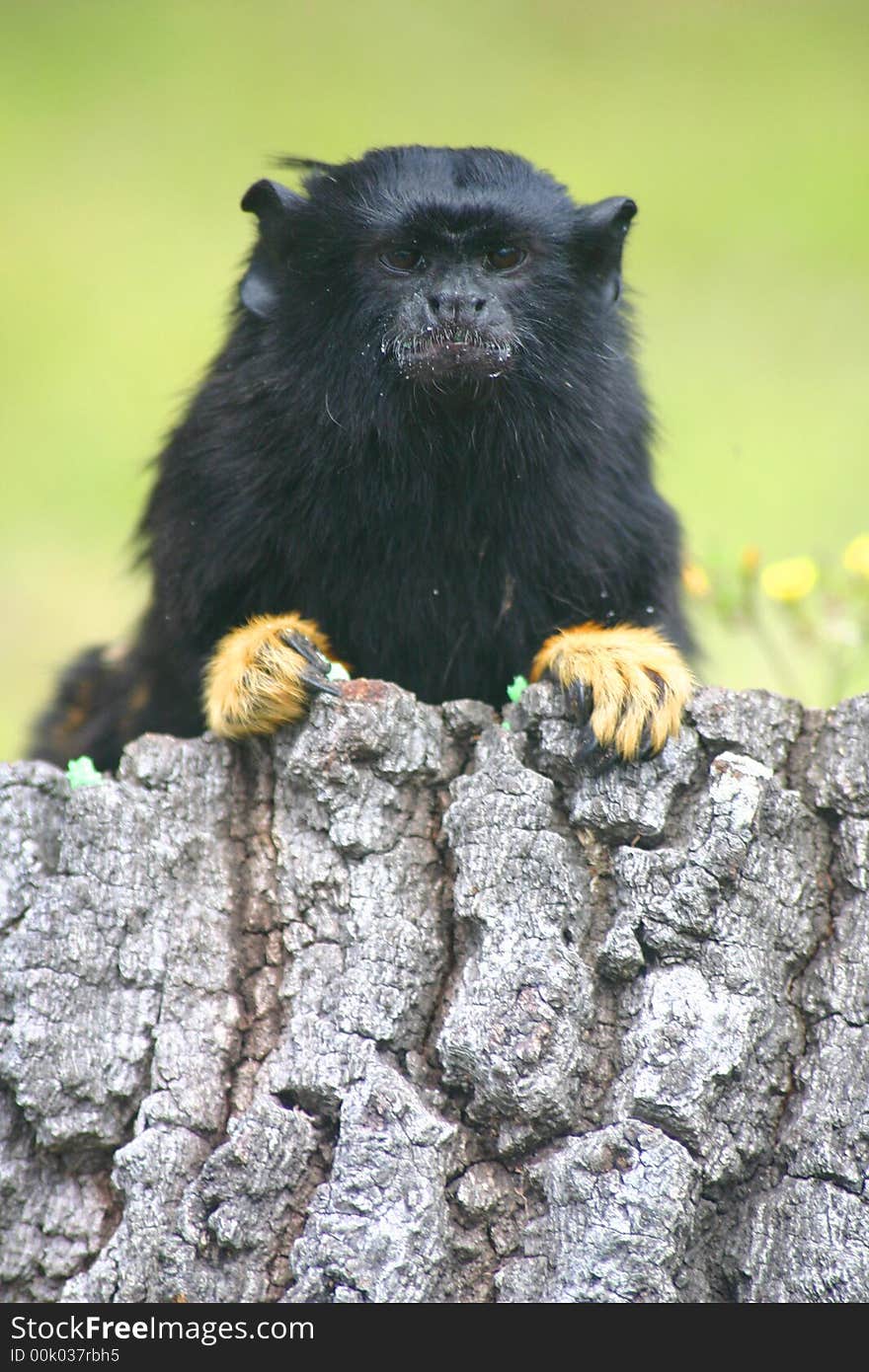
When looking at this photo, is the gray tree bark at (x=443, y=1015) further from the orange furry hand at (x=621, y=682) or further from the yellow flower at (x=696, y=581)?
the yellow flower at (x=696, y=581)

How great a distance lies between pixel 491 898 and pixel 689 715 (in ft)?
1.73

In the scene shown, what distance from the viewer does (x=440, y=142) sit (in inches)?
435

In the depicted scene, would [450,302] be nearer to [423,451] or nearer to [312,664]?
[423,451]

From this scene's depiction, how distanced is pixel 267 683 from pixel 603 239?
4.66ft

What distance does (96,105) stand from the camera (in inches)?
479

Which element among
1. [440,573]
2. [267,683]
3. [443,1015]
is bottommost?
[443,1015]

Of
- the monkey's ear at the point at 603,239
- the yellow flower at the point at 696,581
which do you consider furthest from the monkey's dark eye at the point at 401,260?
the yellow flower at the point at 696,581

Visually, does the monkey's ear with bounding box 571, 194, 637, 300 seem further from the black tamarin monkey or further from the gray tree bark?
the gray tree bark

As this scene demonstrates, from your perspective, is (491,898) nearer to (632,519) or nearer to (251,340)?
(632,519)

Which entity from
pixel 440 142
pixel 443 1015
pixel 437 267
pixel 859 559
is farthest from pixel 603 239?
pixel 440 142

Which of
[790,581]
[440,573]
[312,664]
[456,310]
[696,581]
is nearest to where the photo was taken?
[312,664]

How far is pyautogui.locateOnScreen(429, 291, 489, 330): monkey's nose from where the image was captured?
350 centimetres

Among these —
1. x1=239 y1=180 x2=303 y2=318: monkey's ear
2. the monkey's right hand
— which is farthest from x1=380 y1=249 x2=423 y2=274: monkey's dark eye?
the monkey's right hand

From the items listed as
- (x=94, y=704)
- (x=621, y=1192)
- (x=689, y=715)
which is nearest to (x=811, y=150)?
(x=94, y=704)
